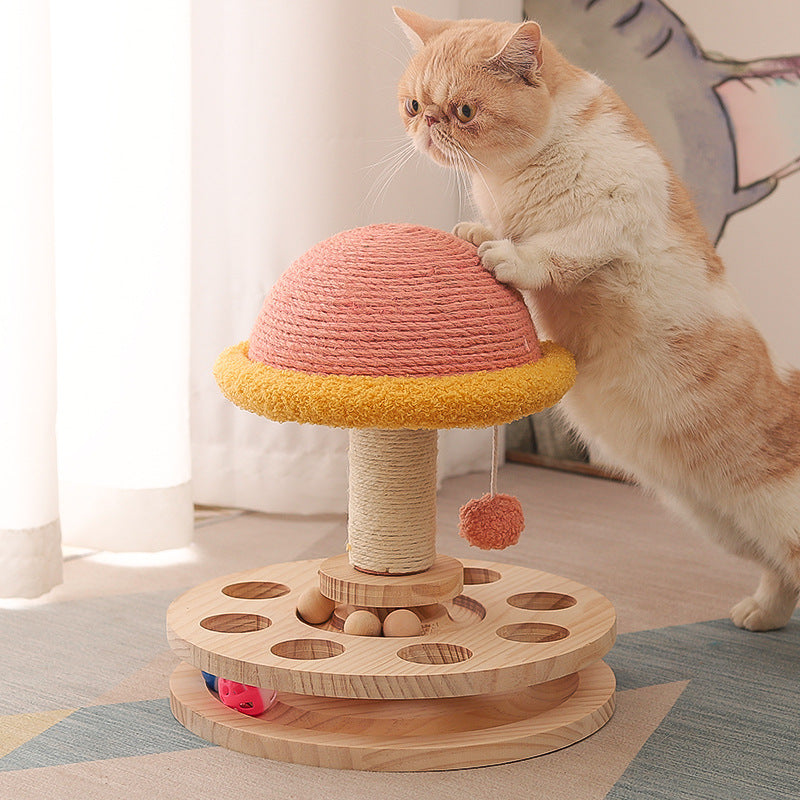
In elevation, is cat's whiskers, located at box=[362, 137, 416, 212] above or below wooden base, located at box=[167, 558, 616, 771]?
above

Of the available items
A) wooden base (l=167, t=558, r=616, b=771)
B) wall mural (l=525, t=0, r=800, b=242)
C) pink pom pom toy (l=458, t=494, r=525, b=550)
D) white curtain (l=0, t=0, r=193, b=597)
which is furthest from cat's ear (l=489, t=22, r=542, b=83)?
wall mural (l=525, t=0, r=800, b=242)

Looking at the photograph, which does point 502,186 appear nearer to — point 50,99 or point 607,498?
point 50,99

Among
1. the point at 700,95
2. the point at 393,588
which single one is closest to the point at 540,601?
the point at 393,588

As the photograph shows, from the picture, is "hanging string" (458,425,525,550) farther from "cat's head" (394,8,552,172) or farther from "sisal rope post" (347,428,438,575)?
"cat's head" (394,8,552,172)

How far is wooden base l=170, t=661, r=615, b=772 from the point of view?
42.9 inches

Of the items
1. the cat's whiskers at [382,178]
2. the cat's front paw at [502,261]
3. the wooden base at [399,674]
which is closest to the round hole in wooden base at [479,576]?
the wooden base at [399,674]

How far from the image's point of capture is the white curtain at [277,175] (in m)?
1.86

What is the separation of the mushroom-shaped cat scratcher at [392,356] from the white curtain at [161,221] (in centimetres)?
48

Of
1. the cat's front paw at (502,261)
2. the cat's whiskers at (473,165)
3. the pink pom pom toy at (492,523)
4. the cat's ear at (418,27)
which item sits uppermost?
the cat's ear at (418,27)

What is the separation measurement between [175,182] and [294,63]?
317 millimetres

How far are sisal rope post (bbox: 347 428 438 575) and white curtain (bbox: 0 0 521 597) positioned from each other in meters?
0.55

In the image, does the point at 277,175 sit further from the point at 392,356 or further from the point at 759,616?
the point at 759,616

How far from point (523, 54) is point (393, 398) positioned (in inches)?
15.7

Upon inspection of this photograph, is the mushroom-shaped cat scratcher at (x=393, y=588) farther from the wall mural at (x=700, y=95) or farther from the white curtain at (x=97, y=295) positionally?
the wall mural at (x=700, y=95)
